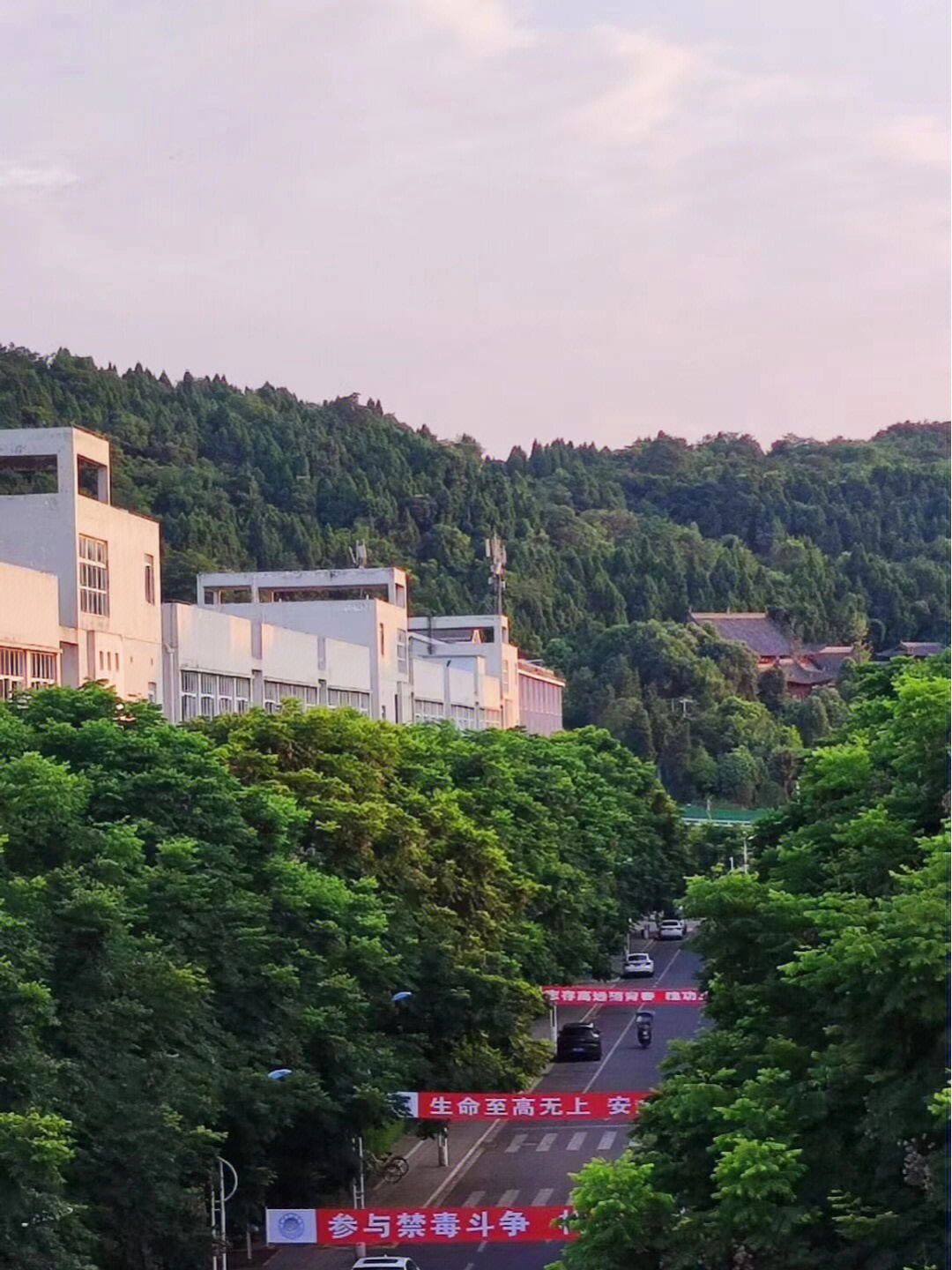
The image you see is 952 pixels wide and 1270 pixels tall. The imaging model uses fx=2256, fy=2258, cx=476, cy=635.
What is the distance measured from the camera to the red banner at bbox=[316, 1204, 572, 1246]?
27.3 meters

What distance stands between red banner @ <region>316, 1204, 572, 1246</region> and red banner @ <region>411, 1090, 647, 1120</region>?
5.03m

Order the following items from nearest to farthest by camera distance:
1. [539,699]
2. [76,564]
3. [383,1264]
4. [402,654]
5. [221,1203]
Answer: [221,1203]
[383,1264]
[76,564]
[402,654]
[539,699]

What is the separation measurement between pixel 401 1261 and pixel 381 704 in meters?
34.9

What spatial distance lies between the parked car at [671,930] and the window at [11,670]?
50768mm

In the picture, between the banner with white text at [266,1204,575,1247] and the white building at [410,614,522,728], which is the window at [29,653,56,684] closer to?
the banner with white text at [266,1204,575,1247]

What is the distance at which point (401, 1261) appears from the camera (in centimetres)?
3216

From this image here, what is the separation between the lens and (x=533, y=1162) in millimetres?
44062

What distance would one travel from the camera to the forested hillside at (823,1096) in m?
16.8

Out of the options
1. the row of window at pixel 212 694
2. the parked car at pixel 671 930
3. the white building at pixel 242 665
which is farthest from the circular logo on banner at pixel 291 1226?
the parked car at pixel 671 930

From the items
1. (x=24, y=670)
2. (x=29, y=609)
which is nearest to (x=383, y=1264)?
(x=24, y=670)

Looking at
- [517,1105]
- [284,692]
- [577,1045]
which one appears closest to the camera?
[517,1105]

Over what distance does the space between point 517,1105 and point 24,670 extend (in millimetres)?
11460

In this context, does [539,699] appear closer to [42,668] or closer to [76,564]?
[76,564]

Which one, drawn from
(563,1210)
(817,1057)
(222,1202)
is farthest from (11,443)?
(817,1057)
